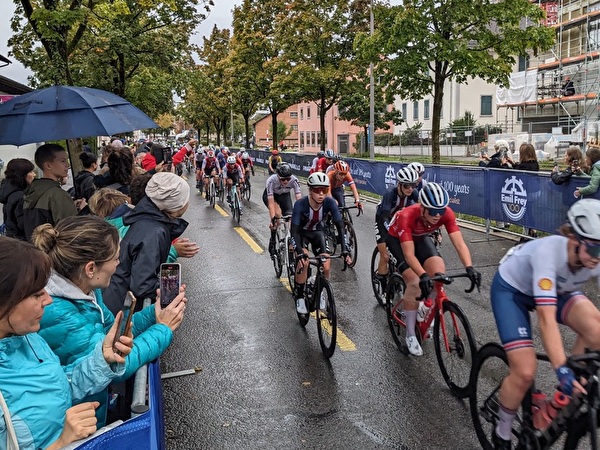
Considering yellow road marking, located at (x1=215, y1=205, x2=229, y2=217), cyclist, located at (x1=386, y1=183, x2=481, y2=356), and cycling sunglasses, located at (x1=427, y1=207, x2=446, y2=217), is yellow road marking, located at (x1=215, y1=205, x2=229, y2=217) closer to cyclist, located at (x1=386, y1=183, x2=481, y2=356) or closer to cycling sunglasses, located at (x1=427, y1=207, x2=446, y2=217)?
cyclist, located at (x1=386, y1=183, x2=481, y2=356)

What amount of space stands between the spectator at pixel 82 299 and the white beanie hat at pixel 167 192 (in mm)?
1036

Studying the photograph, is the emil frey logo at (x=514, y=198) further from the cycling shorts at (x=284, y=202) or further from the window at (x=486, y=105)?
the window at (x=486, y=105)

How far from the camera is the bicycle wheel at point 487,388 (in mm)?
3746

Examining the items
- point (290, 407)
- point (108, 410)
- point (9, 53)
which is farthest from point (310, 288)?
point (9, 53)

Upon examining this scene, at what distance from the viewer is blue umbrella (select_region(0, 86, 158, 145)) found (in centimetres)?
627

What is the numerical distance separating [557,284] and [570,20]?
41.0 m

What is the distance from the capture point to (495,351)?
3.81 meters

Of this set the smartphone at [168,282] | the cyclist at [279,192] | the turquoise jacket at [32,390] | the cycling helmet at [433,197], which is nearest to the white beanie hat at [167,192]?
the smartphone at [168,282]

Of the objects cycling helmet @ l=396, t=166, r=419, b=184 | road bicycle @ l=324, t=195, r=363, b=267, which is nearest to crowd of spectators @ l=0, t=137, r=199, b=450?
cycling helmet @ l=396, t=166, r=419, b=184

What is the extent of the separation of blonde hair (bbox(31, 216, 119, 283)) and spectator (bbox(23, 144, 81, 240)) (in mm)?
3073

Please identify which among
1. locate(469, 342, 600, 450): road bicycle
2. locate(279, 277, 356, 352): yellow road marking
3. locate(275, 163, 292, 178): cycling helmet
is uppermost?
locate(275, 163, 292, 178): cycling helmet

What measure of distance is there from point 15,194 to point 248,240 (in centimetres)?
658

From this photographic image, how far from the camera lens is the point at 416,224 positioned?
527cm

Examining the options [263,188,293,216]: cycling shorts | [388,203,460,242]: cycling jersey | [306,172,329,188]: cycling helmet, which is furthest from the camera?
[263,188,293,216]: cycling shorts
